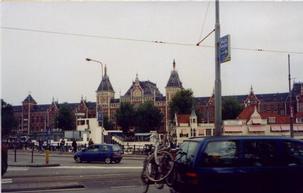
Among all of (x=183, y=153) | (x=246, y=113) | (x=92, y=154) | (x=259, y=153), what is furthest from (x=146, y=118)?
(x=259, y=153)

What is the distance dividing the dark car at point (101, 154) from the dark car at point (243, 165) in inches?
787

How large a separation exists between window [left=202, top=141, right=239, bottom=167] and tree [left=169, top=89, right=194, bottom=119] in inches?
3474

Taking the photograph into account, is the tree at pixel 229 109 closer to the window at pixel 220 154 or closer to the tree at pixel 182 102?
the tree at pixel 182 102

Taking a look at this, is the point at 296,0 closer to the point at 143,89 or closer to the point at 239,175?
the point at 239,175

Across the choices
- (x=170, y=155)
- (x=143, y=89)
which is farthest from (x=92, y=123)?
(x=143, y=89)

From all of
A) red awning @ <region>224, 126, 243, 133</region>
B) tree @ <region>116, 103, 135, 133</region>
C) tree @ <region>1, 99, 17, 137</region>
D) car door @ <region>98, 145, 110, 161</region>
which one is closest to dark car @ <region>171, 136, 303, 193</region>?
tree @ <region>1, 99, 17, 137</region>

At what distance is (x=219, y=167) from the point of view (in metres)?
8.87

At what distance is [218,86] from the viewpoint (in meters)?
16.9

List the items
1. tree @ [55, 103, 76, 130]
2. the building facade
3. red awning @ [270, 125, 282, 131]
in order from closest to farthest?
1. red awning @ [270, 125, 282, 131]
2. tree @ [55, 103, 76, 130]
3. the building facade

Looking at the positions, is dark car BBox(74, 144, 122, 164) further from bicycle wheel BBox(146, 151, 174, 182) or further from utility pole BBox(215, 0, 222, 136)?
bicycle wheel BBox(146, 151, 174, 182)

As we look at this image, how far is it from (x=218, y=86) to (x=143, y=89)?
12246 centimetres

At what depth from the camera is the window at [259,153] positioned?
355 inches

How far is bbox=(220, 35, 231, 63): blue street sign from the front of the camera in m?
16.9

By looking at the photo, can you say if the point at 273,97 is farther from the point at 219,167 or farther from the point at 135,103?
the point at 219,167
